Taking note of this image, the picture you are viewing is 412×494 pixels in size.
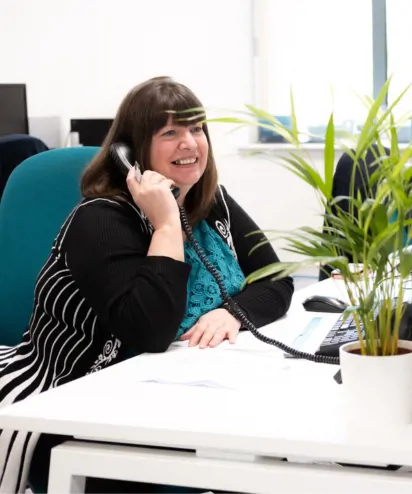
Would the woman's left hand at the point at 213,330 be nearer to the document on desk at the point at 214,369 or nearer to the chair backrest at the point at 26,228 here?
the document on desk at the point at 214,369

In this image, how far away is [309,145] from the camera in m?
5.14

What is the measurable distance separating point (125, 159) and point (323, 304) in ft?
1.69

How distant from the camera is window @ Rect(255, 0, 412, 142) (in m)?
5.00

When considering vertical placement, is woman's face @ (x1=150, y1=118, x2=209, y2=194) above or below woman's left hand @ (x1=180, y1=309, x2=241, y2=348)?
above

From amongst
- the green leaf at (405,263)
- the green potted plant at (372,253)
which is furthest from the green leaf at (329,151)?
the green leaf at (405,263)

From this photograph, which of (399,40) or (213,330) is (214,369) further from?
(399,40)

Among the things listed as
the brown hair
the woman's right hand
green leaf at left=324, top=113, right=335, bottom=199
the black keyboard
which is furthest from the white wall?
green leaf at left=324, top=113, right=335, bottom=199

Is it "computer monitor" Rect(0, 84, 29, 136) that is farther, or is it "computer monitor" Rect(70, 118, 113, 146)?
"computer monitor" Rect(70, 118, 113, 146)

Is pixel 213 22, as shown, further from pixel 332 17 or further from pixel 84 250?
pixel 84 250

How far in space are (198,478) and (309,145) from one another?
167 inches

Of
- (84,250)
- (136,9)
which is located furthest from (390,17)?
(84,250)

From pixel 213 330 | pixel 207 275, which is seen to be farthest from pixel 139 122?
pixel 213 330

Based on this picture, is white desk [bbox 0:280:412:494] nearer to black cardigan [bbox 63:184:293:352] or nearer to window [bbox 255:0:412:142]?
black cardigan [bbox 63:184:293:352]

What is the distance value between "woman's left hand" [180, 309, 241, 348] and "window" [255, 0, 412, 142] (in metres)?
3.35
